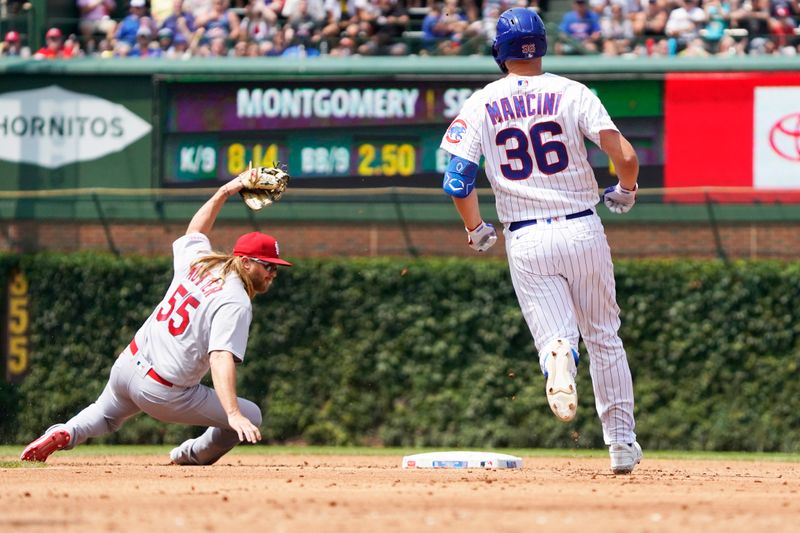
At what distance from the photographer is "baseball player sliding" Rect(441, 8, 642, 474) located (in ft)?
22.7

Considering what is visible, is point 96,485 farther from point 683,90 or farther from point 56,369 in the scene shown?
point 683,90

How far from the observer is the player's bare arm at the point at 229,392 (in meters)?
6.86

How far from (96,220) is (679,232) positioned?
6.23 m

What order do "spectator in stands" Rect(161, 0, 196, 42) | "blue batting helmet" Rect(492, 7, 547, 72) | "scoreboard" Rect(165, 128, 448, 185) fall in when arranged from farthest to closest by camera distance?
"spectator in stands" Rect(161, 0, 196, 42) → "scoreboard" Rect(165, 128, 448, 185) → "blue batting helmet" Rect(492, 7, 547, 72)

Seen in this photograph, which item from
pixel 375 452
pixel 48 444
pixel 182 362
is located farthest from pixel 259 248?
pixel 375 452

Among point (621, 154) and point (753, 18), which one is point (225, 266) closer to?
point (621, 154)

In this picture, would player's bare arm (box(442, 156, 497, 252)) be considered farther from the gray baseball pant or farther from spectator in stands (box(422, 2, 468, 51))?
spectator in stands (box(422, 2, 468, 51))

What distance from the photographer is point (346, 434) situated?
543 inches

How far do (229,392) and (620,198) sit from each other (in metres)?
2.26

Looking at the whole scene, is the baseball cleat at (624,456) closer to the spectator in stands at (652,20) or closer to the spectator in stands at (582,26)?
the spectator in stands at (582,26)

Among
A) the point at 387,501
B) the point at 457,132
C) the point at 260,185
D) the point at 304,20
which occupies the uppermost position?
the point at 457,132

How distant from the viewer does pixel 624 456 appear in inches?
285

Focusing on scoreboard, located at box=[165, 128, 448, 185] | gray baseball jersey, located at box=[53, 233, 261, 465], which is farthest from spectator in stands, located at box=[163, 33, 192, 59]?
gray baseball jersey, located at box=[53, 233, 261, 465]

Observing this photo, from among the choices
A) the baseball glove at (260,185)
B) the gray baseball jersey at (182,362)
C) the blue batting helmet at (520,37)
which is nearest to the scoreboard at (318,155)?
the baseball glove at (260,185)
